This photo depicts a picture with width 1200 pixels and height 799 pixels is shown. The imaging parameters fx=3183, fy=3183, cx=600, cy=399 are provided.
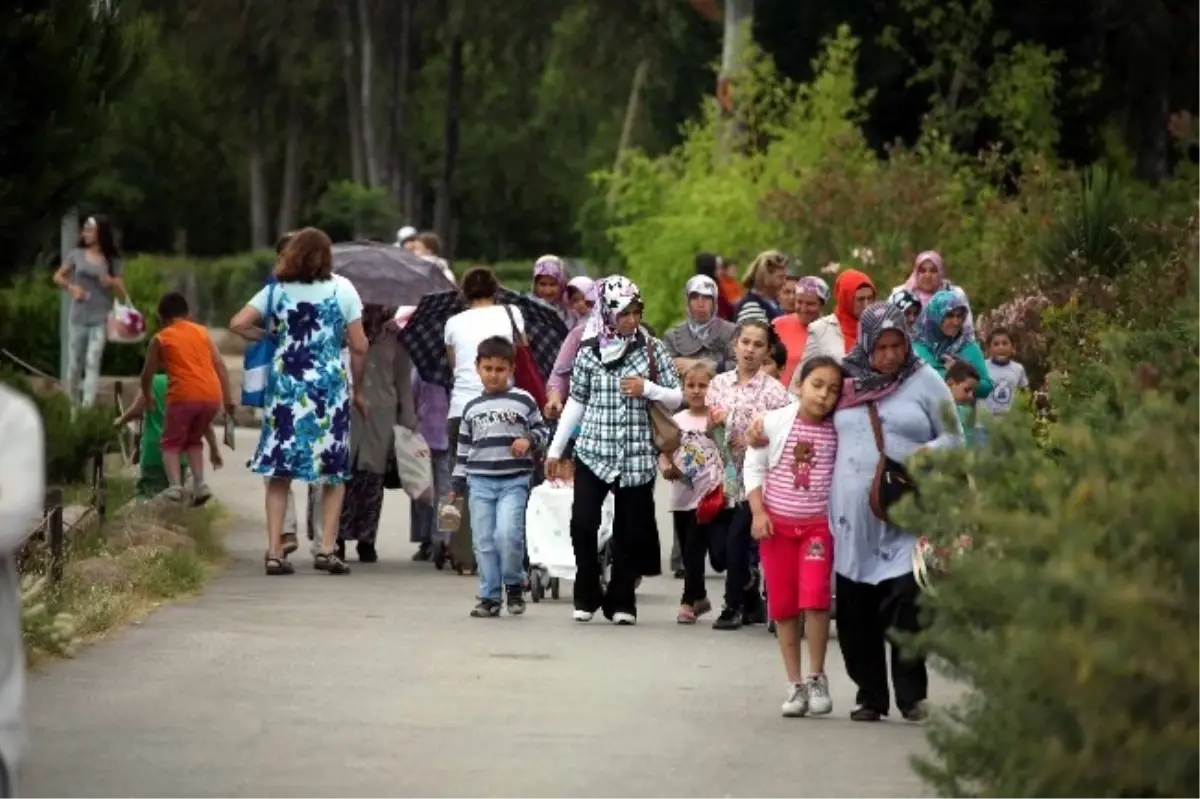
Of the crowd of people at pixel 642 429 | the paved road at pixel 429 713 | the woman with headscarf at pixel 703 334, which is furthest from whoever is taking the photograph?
the woman with headscarf at pixel 703 334

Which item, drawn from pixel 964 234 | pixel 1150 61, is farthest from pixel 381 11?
pixel 964 234

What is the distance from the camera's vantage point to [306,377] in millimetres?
18328

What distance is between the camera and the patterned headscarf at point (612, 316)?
16.0 metres

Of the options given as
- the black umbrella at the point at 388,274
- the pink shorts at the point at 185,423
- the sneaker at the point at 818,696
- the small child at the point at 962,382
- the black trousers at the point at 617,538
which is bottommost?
the sneaker at the point at 818,696

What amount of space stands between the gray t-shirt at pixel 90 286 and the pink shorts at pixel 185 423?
684 cm

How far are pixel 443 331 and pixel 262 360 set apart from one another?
127 cm

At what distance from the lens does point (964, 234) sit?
3250 cm

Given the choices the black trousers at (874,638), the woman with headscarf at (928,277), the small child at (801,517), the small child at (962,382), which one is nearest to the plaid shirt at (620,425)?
the small child at (962,382)

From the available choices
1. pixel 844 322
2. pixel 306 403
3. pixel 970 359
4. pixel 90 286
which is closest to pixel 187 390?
pixel 306 403

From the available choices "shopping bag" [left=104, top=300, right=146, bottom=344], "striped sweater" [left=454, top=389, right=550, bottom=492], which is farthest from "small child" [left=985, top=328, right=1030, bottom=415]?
"shopping bag" [left=104, top=300, right=146, bottom=344]

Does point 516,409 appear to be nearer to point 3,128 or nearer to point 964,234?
point 3,128

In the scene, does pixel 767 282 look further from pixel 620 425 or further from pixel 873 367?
pixel 873 367

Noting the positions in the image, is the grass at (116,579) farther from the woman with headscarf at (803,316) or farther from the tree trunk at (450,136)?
the tree trunk at (450,136)

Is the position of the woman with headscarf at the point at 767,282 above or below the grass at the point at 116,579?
above
